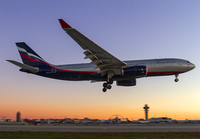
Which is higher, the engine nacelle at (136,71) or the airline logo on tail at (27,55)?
the airline logo on tail at (27,55)

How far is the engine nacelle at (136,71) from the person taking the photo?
34906 millimetres

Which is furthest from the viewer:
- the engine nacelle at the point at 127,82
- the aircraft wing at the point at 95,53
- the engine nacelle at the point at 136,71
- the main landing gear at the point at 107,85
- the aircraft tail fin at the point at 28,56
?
the engine nacelle at the point at 127,82

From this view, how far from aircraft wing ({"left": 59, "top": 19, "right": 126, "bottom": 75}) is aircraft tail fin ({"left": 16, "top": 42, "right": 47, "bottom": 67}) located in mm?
11648

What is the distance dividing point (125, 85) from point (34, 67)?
16663mm

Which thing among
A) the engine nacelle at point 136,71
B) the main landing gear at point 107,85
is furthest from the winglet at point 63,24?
the main landing gear at point 107,85

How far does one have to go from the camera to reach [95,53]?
3169 cm

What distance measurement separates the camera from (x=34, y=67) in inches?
1593

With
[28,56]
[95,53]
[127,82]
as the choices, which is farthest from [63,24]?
[127,82]

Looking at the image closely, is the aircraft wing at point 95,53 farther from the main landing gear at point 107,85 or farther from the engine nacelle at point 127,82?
the engine nacelle at point 127,82

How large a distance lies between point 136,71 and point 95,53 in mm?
7403

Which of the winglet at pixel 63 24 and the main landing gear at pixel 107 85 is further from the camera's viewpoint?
the main landing gear at pixel 107 85

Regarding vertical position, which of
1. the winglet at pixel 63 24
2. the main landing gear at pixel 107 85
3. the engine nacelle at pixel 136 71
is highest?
the winglet at pixel 63 24

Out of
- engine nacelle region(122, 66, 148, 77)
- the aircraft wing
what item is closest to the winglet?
the aircraft wing

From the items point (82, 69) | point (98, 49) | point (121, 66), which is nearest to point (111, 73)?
point (121, 66)
